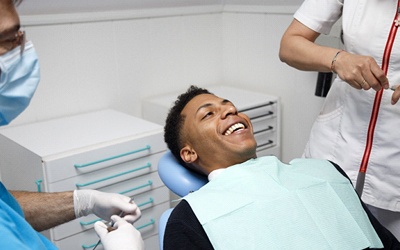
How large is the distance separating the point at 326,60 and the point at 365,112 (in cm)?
21

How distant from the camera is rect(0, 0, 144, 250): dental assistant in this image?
0.98 metres

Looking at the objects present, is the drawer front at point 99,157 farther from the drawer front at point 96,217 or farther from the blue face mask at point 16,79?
the blue face mask at point 16,79

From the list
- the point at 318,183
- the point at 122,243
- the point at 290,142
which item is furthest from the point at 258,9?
the point at 122,243

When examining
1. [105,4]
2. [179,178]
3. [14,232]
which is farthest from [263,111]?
[14,232]

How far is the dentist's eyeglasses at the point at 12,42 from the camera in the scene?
1.02 metres

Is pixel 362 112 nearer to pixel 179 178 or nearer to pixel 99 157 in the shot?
pixel 179 178

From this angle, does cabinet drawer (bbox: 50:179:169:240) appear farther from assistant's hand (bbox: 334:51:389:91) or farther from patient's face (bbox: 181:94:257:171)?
assistant's hand (bbox: 334:51:389:91)

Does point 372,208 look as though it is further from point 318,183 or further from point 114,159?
point 114,159

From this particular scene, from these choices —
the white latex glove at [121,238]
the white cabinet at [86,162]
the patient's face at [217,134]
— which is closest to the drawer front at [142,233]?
the white cabinet at [86,162]

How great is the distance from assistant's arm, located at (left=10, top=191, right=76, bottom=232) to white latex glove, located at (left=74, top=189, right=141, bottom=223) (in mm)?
26

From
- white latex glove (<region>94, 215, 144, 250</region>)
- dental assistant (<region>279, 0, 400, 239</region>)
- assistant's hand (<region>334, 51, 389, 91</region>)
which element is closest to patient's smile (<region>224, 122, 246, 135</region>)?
dental assistant (<region>279, 0, 400, 239</region>)

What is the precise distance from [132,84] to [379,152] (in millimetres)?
1530

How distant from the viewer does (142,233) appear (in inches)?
88.5

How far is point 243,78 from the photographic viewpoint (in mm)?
2977
